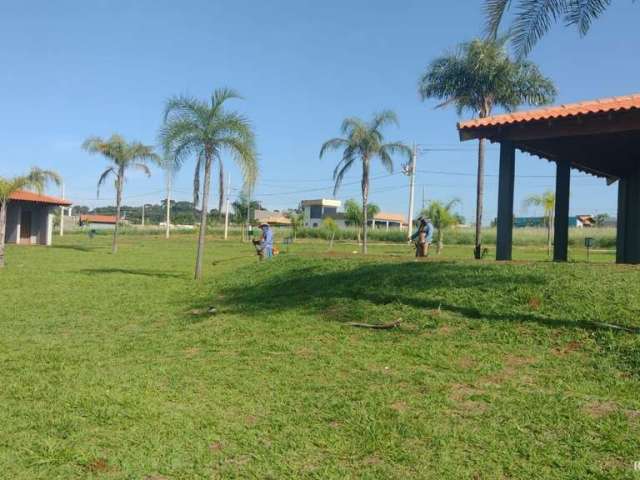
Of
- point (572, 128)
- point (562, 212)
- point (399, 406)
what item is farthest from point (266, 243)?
point (399, 406)

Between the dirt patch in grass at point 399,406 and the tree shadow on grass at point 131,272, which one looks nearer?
the dirt patch in grass at point 399,406

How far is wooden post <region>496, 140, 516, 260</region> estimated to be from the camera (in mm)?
9547

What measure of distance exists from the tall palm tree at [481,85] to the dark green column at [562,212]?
874 cm

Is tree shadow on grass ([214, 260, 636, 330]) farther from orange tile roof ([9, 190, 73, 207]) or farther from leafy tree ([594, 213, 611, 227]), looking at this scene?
leafy tree ([594, 213, 611, 227])

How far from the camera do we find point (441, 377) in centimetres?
452

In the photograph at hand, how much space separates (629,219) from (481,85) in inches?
370

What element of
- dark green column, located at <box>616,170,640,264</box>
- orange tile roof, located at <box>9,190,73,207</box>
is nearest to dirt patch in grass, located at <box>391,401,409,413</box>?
dark green column, located at <box>616,170,640,264</box>

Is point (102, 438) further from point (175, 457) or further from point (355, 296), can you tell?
point (355, 296)

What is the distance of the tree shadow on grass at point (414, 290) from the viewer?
6.31 metres

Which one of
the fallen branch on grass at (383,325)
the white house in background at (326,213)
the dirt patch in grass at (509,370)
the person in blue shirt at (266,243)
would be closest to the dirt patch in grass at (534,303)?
the dirt patch in grass at (509,370)

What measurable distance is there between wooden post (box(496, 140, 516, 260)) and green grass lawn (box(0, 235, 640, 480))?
1.45 m

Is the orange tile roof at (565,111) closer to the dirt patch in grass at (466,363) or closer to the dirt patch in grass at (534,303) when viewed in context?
the dirt patch in grass at (534,303)

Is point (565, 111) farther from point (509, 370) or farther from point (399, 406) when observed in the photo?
point (399, 406)

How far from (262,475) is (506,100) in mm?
20888
